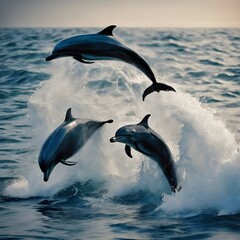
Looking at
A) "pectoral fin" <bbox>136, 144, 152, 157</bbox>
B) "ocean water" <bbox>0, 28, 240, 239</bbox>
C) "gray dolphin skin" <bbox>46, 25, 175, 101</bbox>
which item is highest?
"gray dolphin skin" <bbox>46, 25, 175, 101</bbox>

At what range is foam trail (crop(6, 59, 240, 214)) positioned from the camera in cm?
1011

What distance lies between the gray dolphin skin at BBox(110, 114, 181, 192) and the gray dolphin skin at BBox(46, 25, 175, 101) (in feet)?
3.23

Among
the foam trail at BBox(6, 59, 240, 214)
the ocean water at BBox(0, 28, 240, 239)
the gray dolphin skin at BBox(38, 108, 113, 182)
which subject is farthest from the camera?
the foam trail at BBox(6, 59, 240, 214)

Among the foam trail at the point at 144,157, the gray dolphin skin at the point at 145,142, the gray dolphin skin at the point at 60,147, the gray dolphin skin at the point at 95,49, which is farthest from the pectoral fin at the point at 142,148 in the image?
the gray dolphin skin at the point at 95,49

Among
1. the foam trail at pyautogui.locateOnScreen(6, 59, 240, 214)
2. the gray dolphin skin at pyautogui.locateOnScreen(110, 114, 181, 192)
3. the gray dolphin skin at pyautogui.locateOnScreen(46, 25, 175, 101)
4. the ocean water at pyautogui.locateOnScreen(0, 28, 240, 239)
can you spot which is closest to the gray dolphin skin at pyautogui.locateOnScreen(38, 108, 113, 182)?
the gray dolphin skin at pyautogui.locateOnScreen(110, 114, 181, 192)

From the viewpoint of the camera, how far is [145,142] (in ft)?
30.1

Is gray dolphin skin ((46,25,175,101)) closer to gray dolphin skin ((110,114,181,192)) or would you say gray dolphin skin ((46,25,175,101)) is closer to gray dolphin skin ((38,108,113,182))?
gray dolphin skin ((110,114,181,192))

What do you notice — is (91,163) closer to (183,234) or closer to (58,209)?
(58,209)

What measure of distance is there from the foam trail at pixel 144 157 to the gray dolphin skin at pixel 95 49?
2.65 m

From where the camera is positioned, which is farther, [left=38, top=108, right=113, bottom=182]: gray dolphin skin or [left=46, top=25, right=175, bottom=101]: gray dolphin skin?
[left=38, top=108, right=113, bottom=182]: gray dolphin skin

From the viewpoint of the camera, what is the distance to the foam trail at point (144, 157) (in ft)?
33.2

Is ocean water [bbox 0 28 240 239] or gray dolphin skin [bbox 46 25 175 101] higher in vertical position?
gray dolphin skin [bbox 46 25 175 101]

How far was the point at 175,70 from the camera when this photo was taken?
2714 centimetres

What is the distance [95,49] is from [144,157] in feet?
11.8
